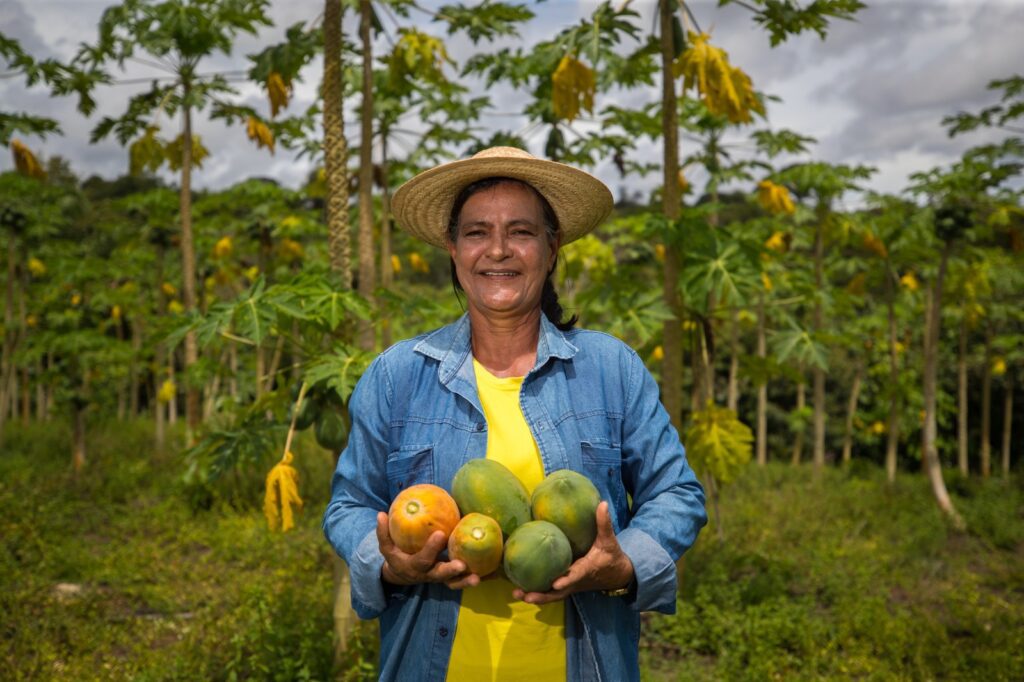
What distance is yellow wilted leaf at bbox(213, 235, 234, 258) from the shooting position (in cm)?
1046

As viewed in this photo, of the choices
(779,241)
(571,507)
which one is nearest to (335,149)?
(571,507)

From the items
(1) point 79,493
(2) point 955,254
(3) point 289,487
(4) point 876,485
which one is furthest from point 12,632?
(2) point 955,254

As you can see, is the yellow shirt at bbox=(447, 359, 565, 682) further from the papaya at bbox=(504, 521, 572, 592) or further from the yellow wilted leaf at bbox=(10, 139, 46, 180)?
the yellow wilted leaf at bbox=(10, 139, 46, 180)

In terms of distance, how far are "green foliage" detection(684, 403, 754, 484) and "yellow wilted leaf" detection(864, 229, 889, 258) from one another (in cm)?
603

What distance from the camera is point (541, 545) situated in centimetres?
141

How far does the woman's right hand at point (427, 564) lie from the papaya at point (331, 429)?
7.64ft

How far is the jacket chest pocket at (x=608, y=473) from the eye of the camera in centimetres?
185

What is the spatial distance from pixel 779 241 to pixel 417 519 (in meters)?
9.89

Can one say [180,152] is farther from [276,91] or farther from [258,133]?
[276,91]

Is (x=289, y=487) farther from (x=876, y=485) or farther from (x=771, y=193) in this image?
(x=876, y=485)

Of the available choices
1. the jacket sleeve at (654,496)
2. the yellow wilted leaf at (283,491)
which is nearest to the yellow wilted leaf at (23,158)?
the yellow wilted leaf at (283,491)

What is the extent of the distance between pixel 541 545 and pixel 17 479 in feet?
36.5

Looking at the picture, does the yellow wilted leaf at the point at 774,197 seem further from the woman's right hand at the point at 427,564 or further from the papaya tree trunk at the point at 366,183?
the woman's right hand at the point at 427,564

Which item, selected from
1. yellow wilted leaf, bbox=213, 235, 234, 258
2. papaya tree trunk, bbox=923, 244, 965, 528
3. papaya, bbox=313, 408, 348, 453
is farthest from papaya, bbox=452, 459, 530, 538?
yellow wilted leaf, bbox=213, 235, 234, 258
